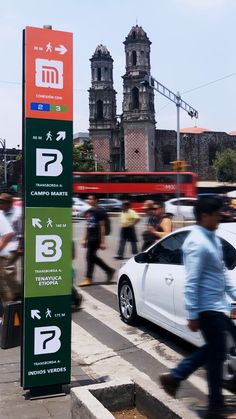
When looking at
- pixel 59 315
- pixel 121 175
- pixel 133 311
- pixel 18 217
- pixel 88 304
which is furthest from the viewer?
pixel 121 175

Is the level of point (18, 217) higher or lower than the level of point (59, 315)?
higher

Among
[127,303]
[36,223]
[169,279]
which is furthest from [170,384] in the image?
[127,303]

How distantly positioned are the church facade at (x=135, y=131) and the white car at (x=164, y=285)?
256ft

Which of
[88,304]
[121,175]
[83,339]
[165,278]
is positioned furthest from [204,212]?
[121,175]

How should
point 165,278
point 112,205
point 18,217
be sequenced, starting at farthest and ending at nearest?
point 112,205 < point 18,217 < point 165,278

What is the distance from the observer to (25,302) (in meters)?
4.54

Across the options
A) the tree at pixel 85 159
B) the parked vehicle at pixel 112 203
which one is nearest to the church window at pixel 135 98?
the tree at pixel 85 159

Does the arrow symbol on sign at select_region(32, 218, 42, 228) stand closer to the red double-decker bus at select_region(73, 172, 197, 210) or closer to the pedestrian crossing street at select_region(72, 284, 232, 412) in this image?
the pedestrian crossing street at select_region(72, 284, 232, 412)

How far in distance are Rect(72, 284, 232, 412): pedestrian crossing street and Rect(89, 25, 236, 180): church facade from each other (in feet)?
255

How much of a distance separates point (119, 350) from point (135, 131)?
8133cm

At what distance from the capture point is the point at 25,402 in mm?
4613

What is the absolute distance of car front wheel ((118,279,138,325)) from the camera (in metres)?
7.34

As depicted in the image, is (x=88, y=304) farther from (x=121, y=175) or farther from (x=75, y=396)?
(x=121, y=175)

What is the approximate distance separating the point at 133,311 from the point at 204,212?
373cm
